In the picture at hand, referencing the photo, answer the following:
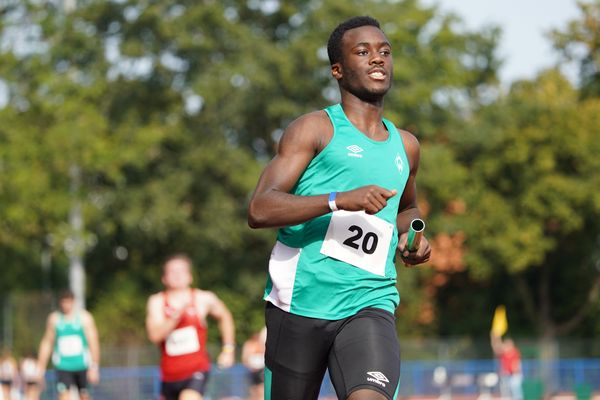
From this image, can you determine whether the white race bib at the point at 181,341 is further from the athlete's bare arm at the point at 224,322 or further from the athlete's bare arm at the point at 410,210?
the athlete's bare arm at the point at 410,210

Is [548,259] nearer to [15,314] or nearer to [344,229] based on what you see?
[15,314]

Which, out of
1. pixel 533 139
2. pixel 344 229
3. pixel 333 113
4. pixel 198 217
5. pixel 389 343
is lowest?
pixel 389 343

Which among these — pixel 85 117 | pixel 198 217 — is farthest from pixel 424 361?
pixel 85 117

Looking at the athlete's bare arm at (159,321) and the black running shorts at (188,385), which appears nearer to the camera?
the athlete's bare arm at (159,321)

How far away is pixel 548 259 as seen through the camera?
51.1 metres

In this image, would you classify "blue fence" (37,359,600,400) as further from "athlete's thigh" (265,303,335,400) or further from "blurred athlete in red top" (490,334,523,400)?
"athlete's thigh" (265,303,335,400)

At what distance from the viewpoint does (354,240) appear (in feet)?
19.7

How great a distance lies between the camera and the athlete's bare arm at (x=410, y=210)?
6.21 meters

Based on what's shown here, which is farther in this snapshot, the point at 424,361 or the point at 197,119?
the point at 197,119

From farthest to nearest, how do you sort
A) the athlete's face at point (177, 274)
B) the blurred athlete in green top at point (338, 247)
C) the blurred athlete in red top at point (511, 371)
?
the blurred athlete in red top at point (511, 371), the athlete's face at point (177, 274), the blurred athlete in green top at point (338, 247)

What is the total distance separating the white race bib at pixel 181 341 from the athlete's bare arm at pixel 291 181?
5449 millimetres

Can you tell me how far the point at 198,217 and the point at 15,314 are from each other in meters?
7.29

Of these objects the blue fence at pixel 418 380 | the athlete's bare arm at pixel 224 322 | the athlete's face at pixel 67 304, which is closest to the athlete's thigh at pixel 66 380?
the athlete's face at pixel 67 304

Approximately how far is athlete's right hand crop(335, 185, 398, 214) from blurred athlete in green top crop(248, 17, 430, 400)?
0.37 meters
